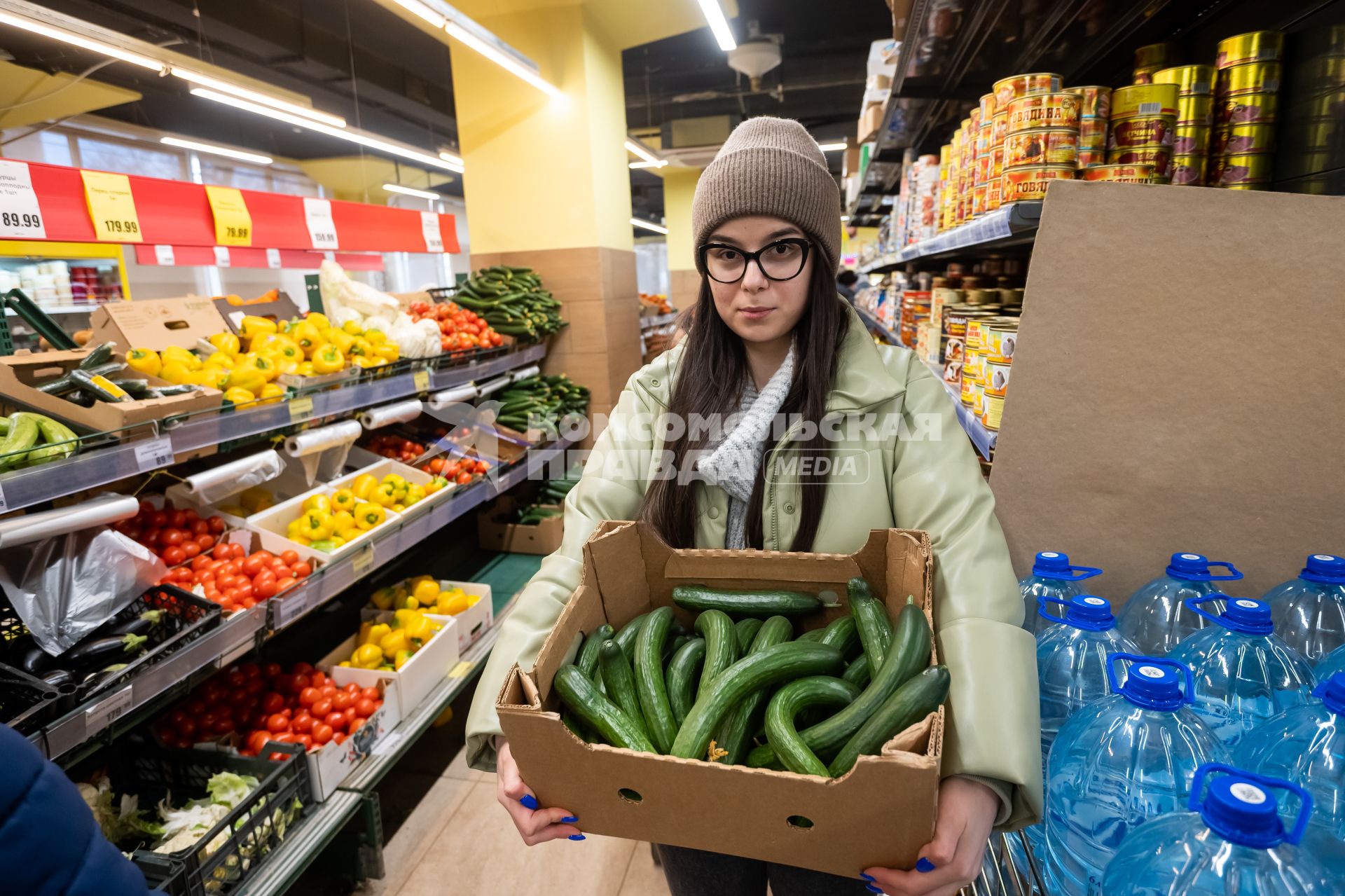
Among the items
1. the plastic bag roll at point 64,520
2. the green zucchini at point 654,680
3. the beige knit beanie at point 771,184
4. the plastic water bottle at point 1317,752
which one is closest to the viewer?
the plastic water bottle at point 1317,752

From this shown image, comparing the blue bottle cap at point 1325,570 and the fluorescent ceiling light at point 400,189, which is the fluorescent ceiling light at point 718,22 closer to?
the blue bottle cap at point 1325,570

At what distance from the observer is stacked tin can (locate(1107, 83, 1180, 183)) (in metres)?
1.46

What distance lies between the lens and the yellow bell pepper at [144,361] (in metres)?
2.41

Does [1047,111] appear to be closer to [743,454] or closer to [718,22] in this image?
[743,454]

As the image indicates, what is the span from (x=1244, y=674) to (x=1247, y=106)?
44.8 inches

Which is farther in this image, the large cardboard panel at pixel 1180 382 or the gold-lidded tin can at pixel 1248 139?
the gold-lidded tin can at pixel 1248 139

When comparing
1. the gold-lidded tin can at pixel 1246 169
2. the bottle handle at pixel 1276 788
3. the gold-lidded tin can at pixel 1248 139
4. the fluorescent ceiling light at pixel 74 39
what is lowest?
the bottle handle at pixel 1276 788

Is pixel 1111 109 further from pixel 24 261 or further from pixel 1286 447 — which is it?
pixel 24 261

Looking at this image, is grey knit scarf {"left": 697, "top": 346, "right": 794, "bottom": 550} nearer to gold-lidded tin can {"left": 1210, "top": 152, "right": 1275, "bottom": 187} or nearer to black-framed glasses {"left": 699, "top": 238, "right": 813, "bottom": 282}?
black-framed glasses {"left": 699, "top": 238, "right": 813, "bottom": 282}

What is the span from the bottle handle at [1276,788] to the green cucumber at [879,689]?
1.03ft

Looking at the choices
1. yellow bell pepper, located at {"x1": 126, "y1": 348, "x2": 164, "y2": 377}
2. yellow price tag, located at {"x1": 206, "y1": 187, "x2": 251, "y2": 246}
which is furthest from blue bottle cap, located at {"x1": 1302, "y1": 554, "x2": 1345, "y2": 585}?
yellow price tag, located at {"x1": 206, "y1": 187, "x2": 251, "y2": 246}

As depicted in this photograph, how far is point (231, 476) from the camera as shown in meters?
2.46

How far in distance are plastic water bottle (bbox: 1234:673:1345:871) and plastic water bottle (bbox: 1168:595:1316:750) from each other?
0.12m

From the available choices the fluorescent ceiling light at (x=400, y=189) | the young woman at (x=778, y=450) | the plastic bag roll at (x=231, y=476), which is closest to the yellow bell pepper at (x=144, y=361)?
the plastic bag roll at (x=231, y=476)
